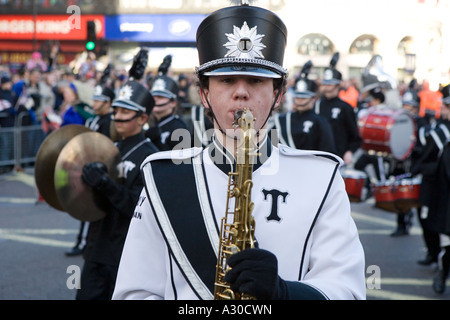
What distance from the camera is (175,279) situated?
241 cm

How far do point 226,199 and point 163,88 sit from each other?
6.22 meters

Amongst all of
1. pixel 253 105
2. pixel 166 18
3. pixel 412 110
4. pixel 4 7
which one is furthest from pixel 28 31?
pixel 253 105

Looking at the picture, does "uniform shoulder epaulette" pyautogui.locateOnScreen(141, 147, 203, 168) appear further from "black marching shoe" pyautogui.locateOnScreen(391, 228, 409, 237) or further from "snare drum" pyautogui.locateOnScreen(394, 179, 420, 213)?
"black marching shoe" pyautogui.locateOnScreen(391, 228, 409, 237)

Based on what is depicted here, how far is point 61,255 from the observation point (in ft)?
28.3

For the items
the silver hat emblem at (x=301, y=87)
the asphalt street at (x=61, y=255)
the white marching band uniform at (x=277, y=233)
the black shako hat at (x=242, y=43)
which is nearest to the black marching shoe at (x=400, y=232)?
the asphalt street at (x=61, y=255)

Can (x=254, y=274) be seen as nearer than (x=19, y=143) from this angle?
Yes

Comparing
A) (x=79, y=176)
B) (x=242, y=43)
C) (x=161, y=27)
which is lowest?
(x=79, y=176)

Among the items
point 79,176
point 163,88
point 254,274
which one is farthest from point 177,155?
point 163,88

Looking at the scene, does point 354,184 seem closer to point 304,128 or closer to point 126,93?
point 304,128

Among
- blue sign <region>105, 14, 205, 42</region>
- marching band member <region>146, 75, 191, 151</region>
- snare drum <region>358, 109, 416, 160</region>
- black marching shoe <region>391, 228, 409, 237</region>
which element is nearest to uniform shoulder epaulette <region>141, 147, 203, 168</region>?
marching band member <region>146, 75, 191, 151</region>

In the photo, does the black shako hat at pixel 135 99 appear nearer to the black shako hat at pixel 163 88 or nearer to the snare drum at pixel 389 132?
the black shako hat at pixel 163 88

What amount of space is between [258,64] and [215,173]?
41 centimetres

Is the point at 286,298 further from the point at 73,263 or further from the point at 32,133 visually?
the point at 32,133

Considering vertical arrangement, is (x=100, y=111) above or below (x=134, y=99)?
below
